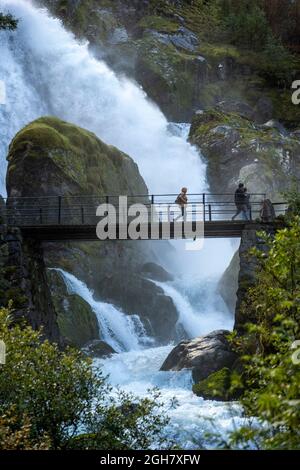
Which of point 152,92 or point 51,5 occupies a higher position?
point 51,5

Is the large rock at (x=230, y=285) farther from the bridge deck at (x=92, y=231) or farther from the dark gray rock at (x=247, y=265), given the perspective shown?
the dark gray rock at (x=247, y=265)

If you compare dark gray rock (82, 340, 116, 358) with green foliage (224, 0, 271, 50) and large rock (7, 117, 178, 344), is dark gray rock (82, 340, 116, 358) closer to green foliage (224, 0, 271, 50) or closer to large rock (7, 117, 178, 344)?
large rock (7, 117, 178, 344)

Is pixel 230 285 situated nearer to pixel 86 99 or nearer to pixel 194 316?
pixel 194 316

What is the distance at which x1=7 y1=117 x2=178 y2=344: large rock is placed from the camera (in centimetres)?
4062

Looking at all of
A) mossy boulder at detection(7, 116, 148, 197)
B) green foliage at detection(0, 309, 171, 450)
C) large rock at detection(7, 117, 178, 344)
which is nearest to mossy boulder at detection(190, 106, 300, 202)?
large rock at detection(7, 117, 178, 344)

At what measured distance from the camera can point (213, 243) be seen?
6147cm

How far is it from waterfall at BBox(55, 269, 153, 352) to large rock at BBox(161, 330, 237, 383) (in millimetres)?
6335

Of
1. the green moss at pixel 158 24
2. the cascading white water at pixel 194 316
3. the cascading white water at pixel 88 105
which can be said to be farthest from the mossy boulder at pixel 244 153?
the green moss at pixel 158 24

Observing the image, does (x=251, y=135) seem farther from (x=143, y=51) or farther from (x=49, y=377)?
(x=49, y=377)

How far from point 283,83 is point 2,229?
198 feet

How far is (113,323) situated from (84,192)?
8251 mm

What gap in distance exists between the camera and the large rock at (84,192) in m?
40.6

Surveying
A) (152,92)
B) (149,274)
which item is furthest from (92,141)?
(152,92)

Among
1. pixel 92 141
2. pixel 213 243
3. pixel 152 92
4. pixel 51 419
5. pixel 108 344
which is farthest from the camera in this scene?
pixel 152 92
